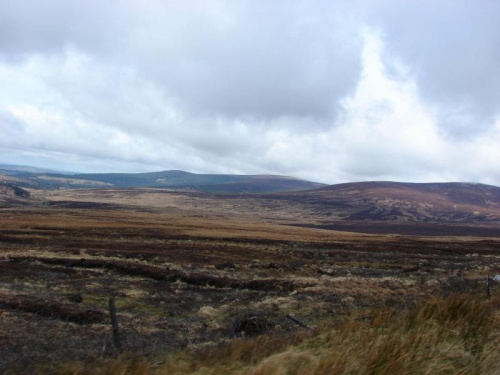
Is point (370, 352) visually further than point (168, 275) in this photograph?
No

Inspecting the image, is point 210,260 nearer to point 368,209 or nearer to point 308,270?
point 308,270

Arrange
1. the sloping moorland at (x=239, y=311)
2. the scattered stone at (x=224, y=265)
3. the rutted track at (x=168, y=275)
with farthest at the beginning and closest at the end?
the scattered stone at (x=224, y=265) → the rutted track at (x=168, y=275) → the sloping moorland at (x=239, y=311)

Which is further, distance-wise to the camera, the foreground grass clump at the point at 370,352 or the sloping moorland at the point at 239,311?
the sloping moorland at the point at 239,311

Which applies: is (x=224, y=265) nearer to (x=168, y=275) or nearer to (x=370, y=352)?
(x=168, y=275)

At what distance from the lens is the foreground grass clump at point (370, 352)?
4.77 meters

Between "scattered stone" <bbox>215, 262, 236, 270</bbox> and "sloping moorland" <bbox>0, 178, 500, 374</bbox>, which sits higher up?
"sloping moorland" <bbox>0, 178, 500, 374</bbox>

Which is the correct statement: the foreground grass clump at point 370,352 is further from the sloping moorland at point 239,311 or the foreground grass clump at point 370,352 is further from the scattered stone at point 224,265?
the scattered stone at point 224,265

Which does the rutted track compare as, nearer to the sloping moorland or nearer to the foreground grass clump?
the sloping moorland

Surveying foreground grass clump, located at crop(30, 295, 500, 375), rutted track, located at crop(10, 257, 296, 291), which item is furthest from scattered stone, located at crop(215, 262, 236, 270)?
foreground grass clump, located at crop(30, 295, 500, 375)

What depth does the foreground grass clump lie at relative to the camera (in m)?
4.77

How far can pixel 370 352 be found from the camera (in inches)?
194

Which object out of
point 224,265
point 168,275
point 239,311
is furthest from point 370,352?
point 224,265

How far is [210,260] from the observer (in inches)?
1275

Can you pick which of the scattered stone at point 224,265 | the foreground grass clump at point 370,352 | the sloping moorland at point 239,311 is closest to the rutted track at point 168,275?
the sloping moorland at point 239,311
